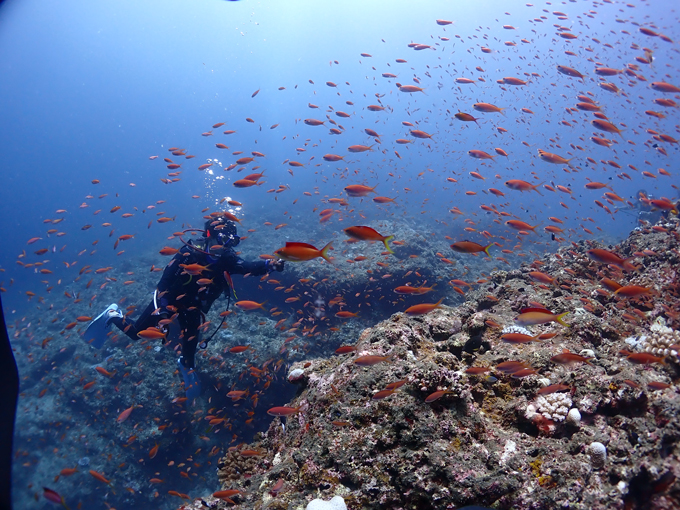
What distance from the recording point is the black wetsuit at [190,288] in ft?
22.6

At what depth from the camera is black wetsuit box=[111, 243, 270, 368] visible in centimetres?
690

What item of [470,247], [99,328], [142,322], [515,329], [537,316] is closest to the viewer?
[537,316]

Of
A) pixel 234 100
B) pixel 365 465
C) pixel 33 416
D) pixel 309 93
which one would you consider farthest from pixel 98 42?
pixel 365 465

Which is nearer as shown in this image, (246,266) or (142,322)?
(246,266)

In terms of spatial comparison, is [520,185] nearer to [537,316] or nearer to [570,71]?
[537,316]

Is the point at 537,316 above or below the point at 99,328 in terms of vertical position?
above

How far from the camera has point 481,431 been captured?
2.81 meters

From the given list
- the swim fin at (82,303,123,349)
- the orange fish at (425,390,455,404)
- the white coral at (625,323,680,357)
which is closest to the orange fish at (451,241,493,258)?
the orange fish at (425,390,455,404)

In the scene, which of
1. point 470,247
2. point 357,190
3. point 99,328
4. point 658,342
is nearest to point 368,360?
point 470,247

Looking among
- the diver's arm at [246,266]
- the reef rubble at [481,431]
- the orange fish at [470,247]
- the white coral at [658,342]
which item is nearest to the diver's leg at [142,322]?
the diver's arm at [246,266]

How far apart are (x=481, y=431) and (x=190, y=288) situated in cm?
728

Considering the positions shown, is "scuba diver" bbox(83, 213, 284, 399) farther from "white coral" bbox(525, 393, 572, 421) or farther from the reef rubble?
"white coral" bbox(525, 393, 572, 421)

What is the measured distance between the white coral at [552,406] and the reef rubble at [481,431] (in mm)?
11

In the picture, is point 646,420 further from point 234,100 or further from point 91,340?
point 234,100
